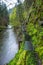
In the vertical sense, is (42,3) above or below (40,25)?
above

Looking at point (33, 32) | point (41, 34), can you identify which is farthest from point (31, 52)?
point (33, 32)

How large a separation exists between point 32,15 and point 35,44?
263 centimetres

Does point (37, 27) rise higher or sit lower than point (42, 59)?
higher

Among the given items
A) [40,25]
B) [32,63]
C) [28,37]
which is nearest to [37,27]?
[40,25]

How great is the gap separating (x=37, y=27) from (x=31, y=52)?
1.69 m

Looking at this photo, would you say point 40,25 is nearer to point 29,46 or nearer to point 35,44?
point 35,44

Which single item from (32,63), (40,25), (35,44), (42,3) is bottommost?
(32,63)

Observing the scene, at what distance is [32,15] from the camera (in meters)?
10.0

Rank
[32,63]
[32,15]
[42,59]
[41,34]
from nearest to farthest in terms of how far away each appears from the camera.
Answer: [42,59]
[32,63]
[41,34]
[32,15]

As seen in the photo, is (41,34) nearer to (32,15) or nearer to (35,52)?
(35,52)

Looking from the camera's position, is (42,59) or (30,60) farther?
(30,60)

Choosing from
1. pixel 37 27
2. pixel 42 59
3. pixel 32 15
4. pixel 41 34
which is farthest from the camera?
pixel 32 15

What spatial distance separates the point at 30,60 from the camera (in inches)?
285

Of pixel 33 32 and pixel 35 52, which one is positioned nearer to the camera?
pixel 35 52
